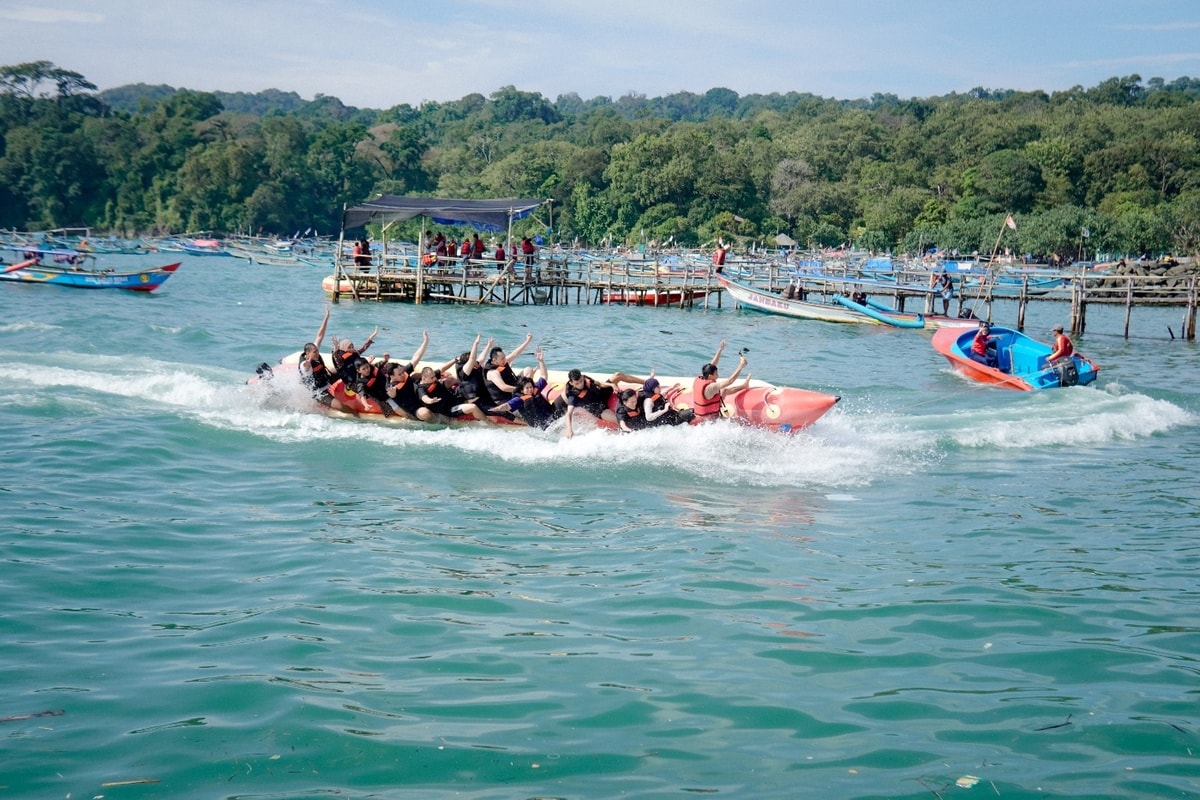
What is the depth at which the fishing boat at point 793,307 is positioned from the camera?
30016mm

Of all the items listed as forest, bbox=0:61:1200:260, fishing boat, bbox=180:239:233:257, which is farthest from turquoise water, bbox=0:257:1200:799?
fishing boat, bbox=180:239:233:257

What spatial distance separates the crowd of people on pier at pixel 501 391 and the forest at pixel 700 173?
4491cm

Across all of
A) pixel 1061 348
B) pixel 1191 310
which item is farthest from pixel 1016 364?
pixel 1191 310

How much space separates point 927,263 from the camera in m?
50.9

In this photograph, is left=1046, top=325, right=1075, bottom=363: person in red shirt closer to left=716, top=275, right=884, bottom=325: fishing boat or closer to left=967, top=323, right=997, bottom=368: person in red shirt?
left=967, top=323, right=997, bottom=368: person in red shirt

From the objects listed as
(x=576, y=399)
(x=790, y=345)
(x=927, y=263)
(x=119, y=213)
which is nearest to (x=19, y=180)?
(x=119, y=213)

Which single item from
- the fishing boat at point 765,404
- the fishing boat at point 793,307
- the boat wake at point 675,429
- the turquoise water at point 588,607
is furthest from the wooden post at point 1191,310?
the fishing boat at point 765,404

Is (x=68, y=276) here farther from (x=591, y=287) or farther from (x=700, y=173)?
(x=700, y=173)

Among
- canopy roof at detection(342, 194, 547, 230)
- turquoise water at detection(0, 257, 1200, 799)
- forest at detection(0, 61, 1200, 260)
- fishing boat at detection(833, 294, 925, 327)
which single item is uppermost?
forest at detection(0, 61, 1200, 260)

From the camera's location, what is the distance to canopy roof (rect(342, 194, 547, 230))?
106 ft

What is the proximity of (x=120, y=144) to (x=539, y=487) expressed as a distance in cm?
9733

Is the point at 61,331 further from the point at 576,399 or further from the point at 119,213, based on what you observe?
the point at 119,213

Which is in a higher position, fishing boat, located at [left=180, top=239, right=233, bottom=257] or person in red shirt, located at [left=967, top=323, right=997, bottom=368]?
fishing boat, located at [left=180, top=239, right=233, bottom=257]

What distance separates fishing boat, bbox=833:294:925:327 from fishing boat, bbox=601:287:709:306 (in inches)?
230
